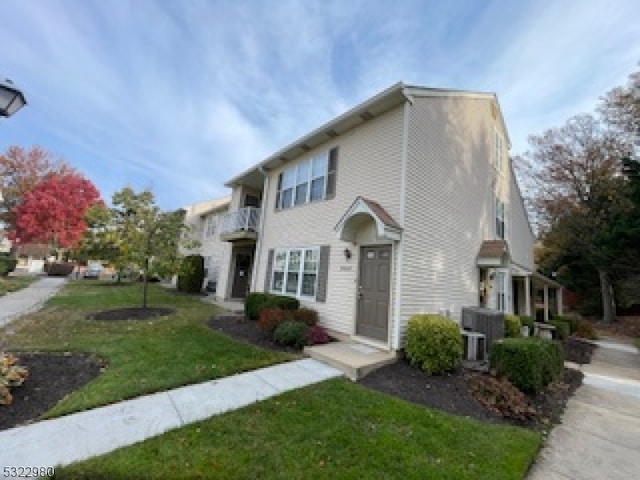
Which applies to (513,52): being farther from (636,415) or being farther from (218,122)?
(218,122)

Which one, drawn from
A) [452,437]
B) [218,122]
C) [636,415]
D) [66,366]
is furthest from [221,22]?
[636,415]

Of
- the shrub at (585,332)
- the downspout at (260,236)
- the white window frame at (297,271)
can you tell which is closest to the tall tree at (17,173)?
the downspout at (260,236)

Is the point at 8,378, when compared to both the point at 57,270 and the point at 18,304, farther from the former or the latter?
the point at 57,270

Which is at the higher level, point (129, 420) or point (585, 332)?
point (585, 332)

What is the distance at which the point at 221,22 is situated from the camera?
880cm

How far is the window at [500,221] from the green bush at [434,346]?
791cm

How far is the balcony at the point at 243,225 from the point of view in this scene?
13234 millimetres

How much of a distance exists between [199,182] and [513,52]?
94.1ft

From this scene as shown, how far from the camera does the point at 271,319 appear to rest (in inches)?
316

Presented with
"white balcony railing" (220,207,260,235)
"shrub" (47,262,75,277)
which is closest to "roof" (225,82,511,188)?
"white balcony railing" (220,207,260,235)

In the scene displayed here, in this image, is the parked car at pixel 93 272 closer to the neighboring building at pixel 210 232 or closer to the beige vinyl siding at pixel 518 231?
the neighboring building at pixel 210 232

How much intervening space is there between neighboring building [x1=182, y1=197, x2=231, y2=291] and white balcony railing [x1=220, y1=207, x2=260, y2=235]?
4.64 feet

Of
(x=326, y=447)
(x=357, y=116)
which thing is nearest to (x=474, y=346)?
(x=326, y=447)

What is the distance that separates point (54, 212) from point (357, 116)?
3014cm
